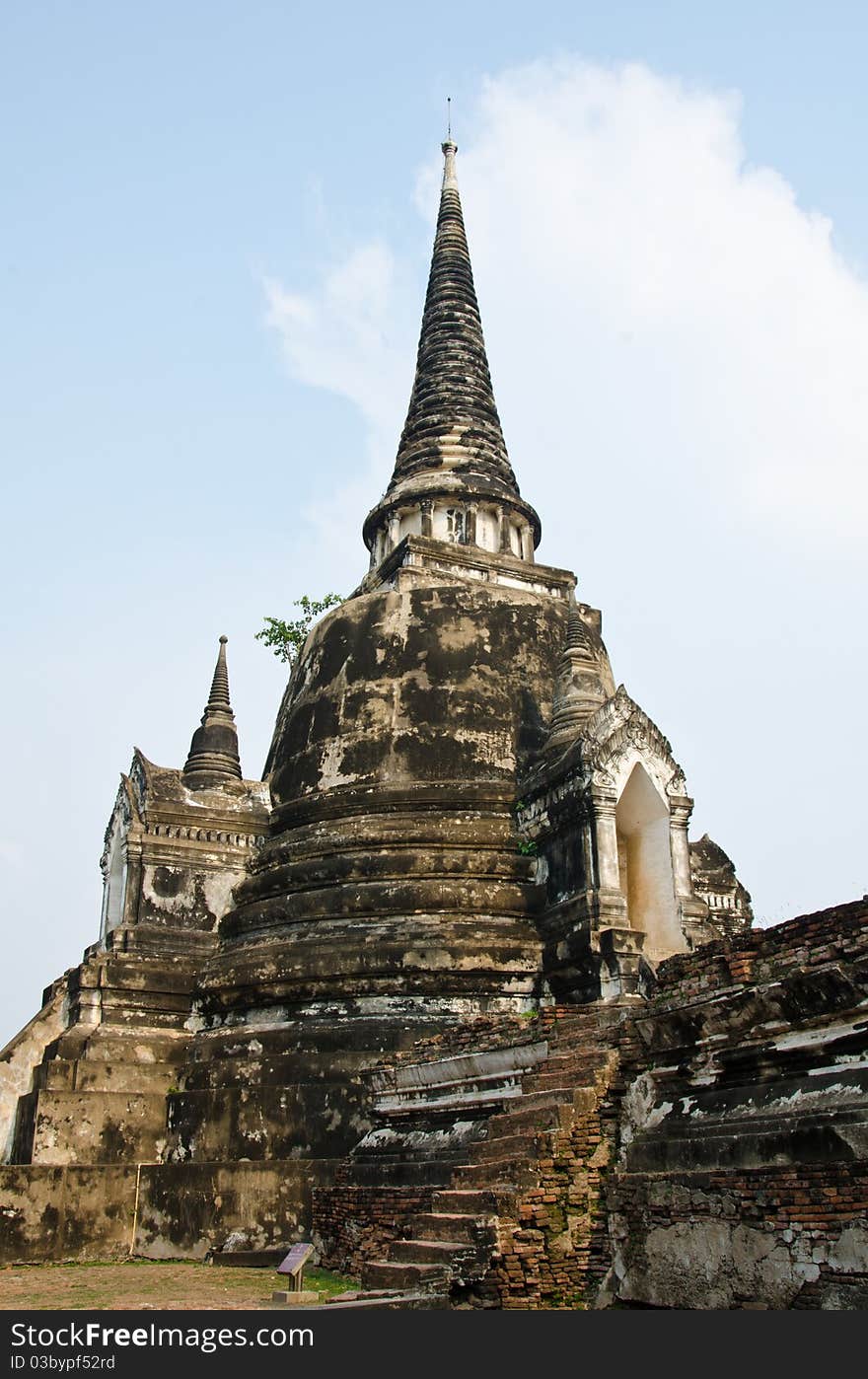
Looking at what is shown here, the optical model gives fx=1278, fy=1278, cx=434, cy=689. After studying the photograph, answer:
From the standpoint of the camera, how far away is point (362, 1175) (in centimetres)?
1084

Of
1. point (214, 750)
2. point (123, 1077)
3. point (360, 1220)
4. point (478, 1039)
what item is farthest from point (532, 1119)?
point (214, 750)

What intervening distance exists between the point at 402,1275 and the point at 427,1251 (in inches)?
8.6

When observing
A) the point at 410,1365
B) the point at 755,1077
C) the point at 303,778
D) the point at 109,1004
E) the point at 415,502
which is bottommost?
the point at 410,1365

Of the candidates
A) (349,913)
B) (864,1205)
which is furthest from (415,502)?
(864,1205)

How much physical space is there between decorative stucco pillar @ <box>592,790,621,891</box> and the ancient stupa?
0.9 inches

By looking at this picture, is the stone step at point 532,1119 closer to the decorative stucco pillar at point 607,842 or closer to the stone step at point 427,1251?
the stone step at point 427,1251

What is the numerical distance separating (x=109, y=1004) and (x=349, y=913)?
115 inches

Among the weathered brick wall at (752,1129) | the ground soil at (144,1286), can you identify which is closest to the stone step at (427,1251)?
the ground soil at (144,1286)

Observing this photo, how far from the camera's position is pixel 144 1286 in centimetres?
990

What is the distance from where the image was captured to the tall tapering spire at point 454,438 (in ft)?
63.0

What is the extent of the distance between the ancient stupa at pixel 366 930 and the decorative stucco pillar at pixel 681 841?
0.03 meters

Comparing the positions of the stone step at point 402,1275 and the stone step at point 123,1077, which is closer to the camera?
the stone step at point 402,1275

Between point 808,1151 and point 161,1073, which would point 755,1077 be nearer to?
point 808,1151

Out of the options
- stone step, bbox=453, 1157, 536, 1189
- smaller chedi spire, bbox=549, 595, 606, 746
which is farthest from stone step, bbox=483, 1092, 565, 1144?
smaller chedi spire, bbox=549, 595, 606, 746
